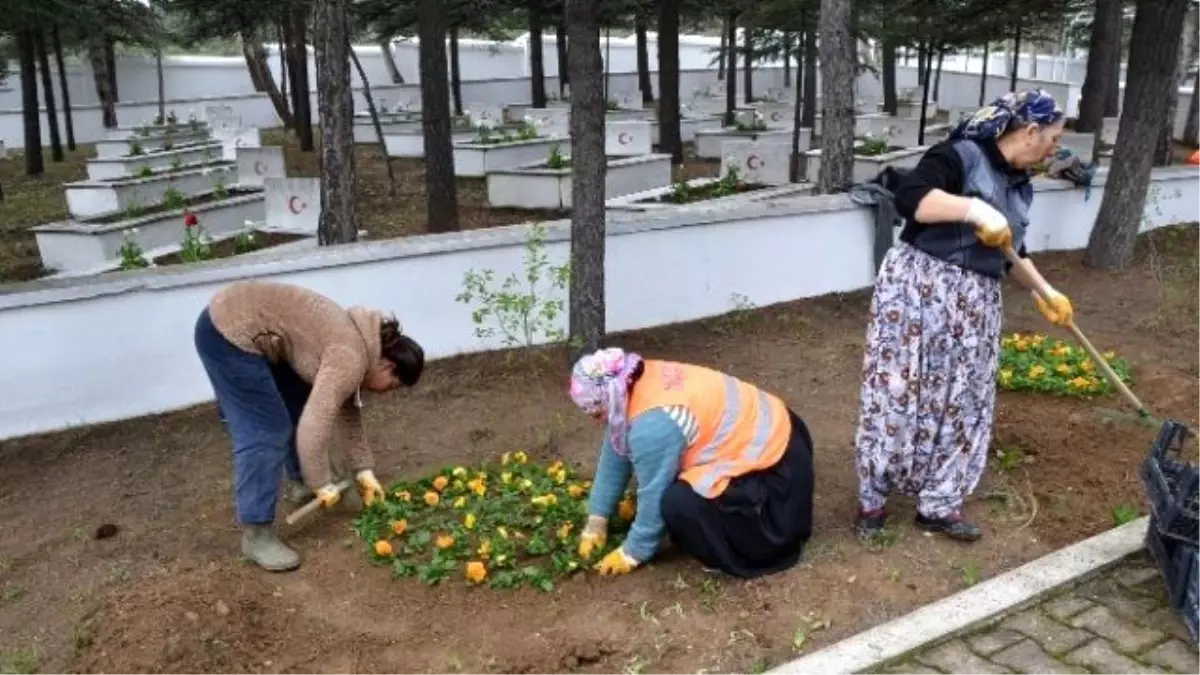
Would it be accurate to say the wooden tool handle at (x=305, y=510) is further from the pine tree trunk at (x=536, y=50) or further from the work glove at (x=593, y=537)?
the pine tree trunk at (x=536, y=50)

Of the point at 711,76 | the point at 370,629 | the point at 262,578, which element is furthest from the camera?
the point at 711,76

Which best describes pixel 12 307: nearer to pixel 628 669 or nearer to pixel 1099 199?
pixel 628 669

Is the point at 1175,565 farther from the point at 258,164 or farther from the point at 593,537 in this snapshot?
the point at 258,164

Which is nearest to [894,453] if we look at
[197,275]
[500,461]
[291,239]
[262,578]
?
[500,461]

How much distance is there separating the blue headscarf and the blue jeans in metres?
2.66

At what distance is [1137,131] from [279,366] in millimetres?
7178

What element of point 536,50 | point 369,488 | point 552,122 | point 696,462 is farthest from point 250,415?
point 536,50

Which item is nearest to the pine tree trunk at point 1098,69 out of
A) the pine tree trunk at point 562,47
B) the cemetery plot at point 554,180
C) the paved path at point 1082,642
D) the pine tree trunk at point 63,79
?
the cemetery plot at point 554,180

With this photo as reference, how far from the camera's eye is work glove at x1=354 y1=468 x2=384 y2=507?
4.27 m

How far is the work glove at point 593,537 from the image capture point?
12.3 feet

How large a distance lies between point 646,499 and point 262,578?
1490mm

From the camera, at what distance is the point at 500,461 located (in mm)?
4867

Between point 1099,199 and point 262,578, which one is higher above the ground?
point 1099,199

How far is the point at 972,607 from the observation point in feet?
11.2
